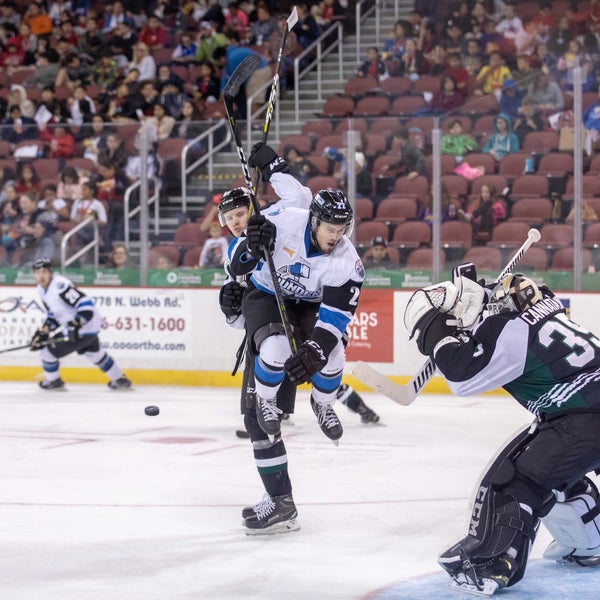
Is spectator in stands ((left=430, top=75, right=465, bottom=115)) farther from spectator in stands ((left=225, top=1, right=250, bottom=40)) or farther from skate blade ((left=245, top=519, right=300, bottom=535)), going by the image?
skate blade ((left=245, top=519, right=300, bottom=535))

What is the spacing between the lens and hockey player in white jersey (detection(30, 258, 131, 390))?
965 centimetres

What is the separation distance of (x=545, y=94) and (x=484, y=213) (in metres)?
0.98

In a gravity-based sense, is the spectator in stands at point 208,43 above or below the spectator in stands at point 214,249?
above

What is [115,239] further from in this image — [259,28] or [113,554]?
[113,554]

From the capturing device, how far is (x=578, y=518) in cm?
386

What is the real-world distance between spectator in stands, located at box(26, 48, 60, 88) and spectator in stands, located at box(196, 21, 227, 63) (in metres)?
1.78

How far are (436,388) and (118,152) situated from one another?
3269mm

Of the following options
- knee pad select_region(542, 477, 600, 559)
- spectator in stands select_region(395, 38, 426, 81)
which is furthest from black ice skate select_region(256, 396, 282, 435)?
spectator in stands select_region(395, 38, 426, 81)

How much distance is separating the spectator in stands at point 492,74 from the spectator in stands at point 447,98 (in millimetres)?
177

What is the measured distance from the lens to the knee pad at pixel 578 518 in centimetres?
386

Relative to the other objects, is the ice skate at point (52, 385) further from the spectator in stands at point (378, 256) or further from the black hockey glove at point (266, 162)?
the black hockey glove at point (266, 162)

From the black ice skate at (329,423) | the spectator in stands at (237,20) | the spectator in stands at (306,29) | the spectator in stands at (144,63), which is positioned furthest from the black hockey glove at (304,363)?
the spectator in stands at (237,20)

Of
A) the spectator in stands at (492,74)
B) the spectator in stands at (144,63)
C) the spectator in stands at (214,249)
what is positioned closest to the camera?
the spectator in stands at (214,249)

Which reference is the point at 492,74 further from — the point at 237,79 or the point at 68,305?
the point at 237,79
